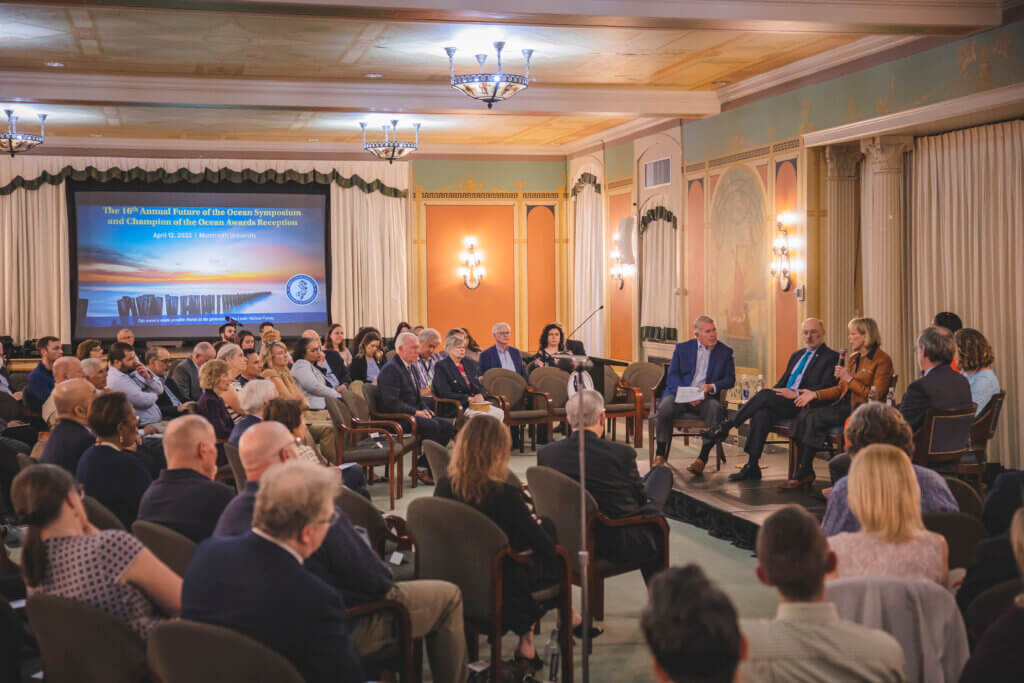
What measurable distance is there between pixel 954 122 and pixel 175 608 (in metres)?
6.98

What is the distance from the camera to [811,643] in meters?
2.12

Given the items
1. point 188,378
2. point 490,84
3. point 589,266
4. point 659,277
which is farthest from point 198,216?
point 490,84

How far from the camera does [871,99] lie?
8.20m

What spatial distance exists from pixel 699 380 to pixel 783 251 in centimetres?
196

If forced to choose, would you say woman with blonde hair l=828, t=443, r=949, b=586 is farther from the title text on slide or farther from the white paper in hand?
the title text on slide

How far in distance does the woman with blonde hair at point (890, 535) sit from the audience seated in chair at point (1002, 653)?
2.30 ft

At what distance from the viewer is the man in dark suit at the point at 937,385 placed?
19.4 feet

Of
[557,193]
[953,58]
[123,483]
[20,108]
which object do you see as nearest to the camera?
[123,483]

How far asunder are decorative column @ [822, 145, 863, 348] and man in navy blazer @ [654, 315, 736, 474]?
1533 millimetres

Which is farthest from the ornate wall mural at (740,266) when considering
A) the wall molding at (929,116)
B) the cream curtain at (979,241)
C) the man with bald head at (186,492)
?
the man with bald head at (186,492)

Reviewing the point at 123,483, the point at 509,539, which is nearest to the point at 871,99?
the point at 509,539

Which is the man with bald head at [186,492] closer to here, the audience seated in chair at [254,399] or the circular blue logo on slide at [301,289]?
the audience seated in chair at [254,399]

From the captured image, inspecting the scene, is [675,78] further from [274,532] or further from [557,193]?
[274,532]

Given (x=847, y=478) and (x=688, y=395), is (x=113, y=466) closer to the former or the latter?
(x=847, y=478)
